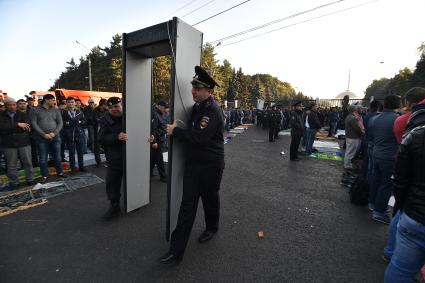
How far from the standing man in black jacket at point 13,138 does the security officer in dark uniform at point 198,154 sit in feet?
14.1

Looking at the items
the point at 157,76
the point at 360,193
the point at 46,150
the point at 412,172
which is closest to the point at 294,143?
the point at 360,193

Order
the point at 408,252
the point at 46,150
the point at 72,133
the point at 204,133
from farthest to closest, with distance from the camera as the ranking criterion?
the point at 72,133
the point at 46,150
the point at 204,133
the point at 408,252

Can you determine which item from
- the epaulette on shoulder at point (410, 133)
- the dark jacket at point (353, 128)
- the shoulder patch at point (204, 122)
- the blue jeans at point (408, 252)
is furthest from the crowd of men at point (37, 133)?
the dark jacket at point (353, 128)

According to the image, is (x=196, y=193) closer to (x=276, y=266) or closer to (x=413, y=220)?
(x=276, y=266)

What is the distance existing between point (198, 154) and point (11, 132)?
4.58 metres

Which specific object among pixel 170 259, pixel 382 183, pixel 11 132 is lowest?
pixel 170 259

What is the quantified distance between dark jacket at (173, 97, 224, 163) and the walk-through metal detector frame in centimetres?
21

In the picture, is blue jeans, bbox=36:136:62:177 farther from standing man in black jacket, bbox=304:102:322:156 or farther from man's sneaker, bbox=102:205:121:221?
standing man in black jacket, bbox=304:102:322:156

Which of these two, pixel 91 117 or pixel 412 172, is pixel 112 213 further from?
pixel 91 117

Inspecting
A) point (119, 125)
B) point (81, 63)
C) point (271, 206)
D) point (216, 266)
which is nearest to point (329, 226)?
point (271, 206)

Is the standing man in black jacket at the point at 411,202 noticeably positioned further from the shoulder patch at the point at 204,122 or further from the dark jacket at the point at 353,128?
the dark jacket at the point at 353,128

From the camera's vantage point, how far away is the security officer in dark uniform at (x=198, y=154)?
2.61 m

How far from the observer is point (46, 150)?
5.59 m

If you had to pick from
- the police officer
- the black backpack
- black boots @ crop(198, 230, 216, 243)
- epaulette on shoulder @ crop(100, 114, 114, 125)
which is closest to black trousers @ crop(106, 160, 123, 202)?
the police officer
